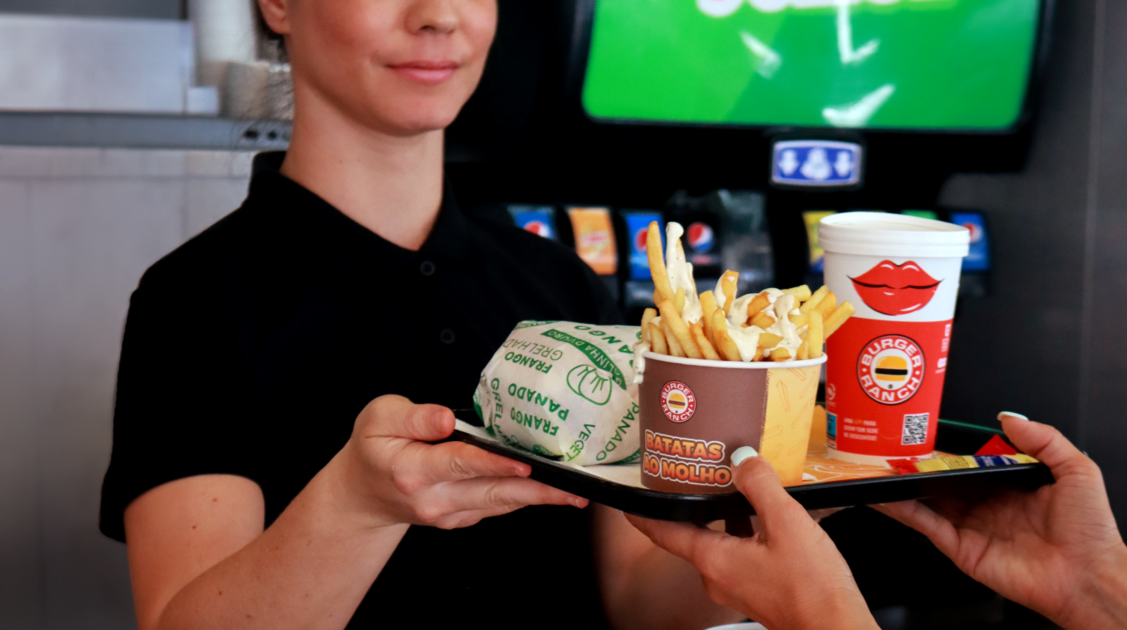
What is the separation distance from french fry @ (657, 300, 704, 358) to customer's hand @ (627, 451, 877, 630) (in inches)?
3.7

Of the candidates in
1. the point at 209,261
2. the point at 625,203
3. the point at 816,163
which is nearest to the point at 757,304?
the point at 209,261

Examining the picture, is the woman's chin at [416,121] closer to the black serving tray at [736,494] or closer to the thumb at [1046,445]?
the black serving tray at [736,494]

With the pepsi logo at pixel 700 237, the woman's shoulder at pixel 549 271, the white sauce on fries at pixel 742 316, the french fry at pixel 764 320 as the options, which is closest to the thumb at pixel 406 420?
the white sauce on fries at pixel 742 316

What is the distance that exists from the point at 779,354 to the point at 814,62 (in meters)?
1.51

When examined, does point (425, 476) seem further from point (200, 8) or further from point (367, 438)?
point (200, 8)

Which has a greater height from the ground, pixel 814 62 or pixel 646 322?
pixel 814 62

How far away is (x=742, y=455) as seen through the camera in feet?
2.62

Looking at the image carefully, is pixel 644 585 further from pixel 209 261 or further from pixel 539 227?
pixel 539 227

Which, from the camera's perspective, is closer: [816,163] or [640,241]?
[640,241]

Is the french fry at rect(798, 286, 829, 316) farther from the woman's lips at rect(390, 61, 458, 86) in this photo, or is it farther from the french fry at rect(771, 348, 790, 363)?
the woman's lips at rect(390, 61, 458, 86)

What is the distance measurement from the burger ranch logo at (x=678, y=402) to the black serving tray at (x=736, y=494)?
0.22 ft

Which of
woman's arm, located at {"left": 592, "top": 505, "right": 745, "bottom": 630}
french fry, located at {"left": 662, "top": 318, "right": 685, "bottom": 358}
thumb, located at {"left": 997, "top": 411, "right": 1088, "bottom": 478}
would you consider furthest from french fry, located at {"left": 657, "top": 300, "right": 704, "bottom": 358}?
woman's arm, located at {"left": 592, "top": 505, "right": 745, "bottom": 630}

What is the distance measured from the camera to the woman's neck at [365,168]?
48.3 inches

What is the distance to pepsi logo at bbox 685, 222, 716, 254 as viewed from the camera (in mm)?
2162
